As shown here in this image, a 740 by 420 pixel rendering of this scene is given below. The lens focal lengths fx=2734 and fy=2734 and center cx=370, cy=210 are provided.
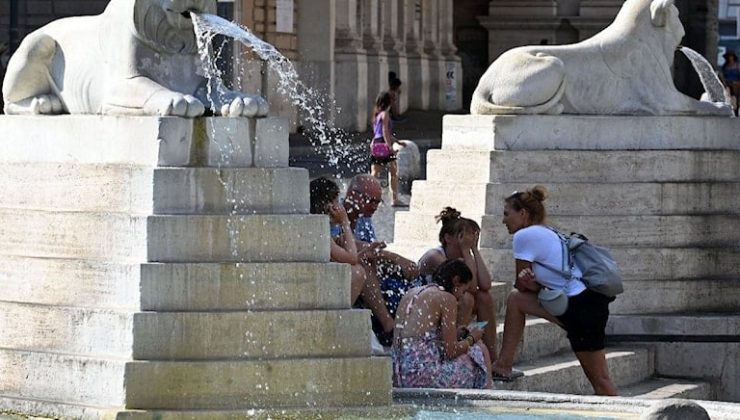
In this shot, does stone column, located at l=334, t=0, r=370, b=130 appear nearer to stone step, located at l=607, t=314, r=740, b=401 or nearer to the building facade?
the building facade

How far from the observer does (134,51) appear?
11.8 meters

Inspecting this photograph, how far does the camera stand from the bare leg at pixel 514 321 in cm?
1435

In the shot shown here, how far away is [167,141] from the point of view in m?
11.2

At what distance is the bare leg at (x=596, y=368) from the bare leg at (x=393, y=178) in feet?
39.4

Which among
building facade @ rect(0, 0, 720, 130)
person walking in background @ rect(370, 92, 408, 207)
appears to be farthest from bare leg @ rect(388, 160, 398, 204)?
building facade @ rect(0, 0, 720, 130)

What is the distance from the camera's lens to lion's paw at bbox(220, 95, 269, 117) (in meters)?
11.5

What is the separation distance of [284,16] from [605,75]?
27720mm

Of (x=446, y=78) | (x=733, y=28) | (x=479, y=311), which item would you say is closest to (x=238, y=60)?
(x=446, y=78)

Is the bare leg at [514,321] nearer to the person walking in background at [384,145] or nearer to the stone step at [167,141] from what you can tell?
the stone step at [167,141]

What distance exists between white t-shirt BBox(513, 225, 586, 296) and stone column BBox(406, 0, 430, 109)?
128 feet

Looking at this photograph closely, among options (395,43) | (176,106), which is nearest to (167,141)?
(176,106)

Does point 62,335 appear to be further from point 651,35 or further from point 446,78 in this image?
point 446,78

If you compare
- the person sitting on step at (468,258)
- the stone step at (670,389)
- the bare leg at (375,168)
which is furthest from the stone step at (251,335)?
the bare leg at (375,168)

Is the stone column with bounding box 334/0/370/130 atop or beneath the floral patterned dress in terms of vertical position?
atop
